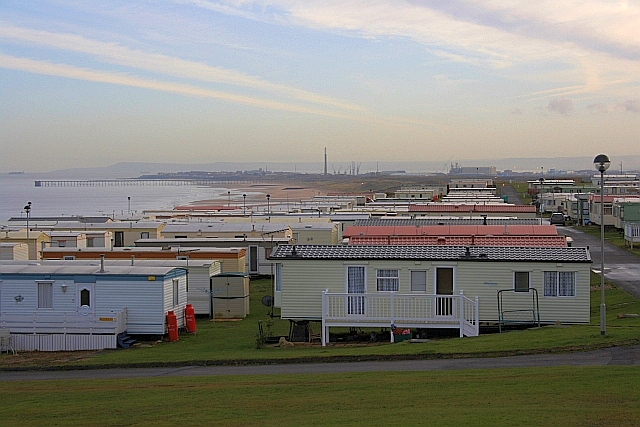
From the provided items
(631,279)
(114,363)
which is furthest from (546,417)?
(631,279)

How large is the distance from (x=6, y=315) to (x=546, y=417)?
17388 mm

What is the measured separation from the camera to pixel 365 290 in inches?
910

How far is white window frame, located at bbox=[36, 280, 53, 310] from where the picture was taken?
79.8 feet

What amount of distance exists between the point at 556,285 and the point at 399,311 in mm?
4142

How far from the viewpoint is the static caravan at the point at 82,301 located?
78.2 ft

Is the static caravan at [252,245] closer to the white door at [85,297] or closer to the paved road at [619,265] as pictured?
the paved road at [619,265]

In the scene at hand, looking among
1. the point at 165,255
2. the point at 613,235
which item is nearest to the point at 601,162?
the point at 165,255

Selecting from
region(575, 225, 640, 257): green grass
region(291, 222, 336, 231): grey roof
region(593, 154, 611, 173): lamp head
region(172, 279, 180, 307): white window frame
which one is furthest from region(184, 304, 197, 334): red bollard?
region(575, 225, 640, 257): green grass

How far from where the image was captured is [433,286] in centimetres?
2283

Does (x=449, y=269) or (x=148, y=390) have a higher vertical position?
(x=449, y=269)

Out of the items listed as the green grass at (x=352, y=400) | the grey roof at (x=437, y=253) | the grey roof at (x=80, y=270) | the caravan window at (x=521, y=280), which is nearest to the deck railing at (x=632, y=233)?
the grey roof at (x=437, y=253)

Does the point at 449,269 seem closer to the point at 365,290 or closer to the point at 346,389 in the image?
the point at 365,290

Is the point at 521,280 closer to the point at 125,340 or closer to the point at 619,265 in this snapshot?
the point at 125,340

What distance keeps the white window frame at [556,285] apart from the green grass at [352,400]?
25.3 ft
